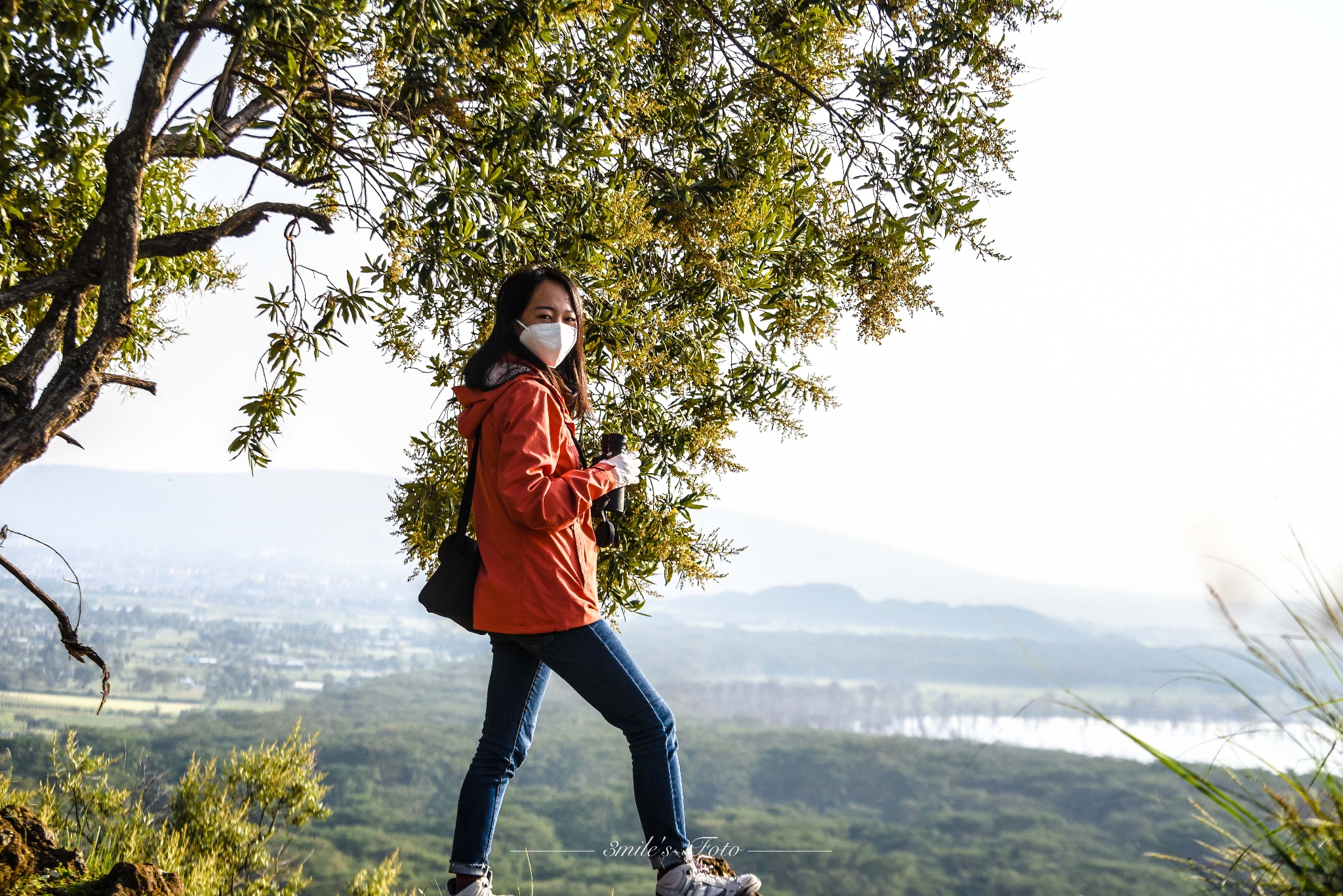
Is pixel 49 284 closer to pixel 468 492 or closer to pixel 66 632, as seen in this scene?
pixel 66 632

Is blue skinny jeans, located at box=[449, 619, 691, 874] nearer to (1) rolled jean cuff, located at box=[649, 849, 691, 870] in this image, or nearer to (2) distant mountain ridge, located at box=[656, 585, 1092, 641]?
(1) rolled jean cuff, located at box=[649, 849, 691, 870]

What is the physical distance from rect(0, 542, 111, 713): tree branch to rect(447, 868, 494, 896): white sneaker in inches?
67.6

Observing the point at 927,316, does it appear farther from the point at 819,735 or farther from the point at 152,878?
the point at 819,735

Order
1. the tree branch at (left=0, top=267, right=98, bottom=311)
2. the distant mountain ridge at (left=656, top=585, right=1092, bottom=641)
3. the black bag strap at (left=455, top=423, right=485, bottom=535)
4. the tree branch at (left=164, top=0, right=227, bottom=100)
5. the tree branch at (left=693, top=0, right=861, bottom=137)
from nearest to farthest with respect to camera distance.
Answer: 1. the black bag strap at (left=455, top=423, right=485, bottom=535)
2. the tree branch at (left=164, top=0, right=227, bottom=100)
3. the tree branch at (left=0, top=267, right=98, bottom=311)
4. the tree branch at (left=693, top=0, right=861, bottom=137)
5. the distant mountain ridge at (left=656, top=585, right=1092, bottom=641)

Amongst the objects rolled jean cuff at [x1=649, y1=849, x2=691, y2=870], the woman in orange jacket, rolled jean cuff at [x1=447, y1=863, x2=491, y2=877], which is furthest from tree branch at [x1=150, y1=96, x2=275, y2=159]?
rolled jean cuff at [x1=649, y1=849, x2=691, y2=870]

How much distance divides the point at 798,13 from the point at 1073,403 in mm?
83539

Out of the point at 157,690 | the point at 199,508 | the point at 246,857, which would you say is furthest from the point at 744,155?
the point at 199,508

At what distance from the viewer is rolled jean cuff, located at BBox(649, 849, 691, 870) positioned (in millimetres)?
2465

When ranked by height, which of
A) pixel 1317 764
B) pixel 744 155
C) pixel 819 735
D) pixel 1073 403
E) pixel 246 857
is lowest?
pixel 819 735

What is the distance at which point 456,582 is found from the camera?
259 centimetres

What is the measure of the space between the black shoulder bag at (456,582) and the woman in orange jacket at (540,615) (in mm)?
40

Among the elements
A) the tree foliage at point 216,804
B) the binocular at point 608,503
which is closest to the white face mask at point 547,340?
the binocular at point 608,503

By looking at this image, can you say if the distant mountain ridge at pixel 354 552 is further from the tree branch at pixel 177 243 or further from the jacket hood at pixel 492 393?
the jacket hood at pixel 492 393

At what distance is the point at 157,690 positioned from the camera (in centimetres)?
6175
